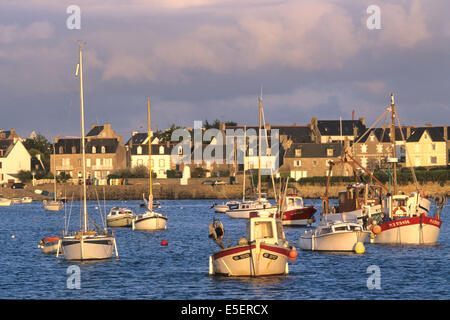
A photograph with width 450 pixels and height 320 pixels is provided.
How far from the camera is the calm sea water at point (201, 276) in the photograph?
37.8m

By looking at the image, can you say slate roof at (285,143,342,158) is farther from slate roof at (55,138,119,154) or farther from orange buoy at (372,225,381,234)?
orange buoy at (372,225,381,234)

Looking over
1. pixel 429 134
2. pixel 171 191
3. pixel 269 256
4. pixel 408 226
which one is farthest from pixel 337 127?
pixel 269 256

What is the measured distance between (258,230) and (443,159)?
129356 millimetres

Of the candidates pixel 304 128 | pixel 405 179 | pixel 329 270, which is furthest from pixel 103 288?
pixel 304 128

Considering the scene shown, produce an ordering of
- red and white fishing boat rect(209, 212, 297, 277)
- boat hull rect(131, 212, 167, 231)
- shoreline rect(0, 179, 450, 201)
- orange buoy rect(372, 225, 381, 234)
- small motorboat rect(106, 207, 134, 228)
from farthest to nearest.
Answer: shoreline rect(0, 179, 450, 201), small motorboat rect(106, 207, 134, 228), boat hull rect(131, 212, 167, 231), orange buoy rect(372, 225, 381, 234), red and white fishing boat rect(209, 212, 297, 277)

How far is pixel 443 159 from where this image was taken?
16288 centimetres

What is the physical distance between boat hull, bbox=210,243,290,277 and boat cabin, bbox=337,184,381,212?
101 ft

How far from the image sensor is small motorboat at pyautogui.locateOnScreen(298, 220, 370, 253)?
52347 millimetres

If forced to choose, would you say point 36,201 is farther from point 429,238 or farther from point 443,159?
point 429,238

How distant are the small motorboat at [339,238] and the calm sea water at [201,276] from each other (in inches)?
23.0

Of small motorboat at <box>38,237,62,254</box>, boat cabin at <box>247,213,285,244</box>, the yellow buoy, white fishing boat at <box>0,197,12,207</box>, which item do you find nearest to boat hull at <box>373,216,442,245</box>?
the yellow buoy

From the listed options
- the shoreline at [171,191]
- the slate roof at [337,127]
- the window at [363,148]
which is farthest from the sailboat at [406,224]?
the slate roof at [337,127]

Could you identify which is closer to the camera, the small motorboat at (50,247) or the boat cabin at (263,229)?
the boat cabin at (263,229)

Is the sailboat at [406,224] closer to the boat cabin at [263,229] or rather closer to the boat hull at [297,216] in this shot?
the boat cabin at [263,229]
